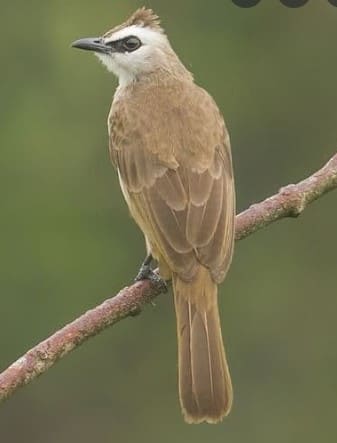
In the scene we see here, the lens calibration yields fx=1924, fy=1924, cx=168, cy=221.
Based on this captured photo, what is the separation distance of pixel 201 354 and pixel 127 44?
195cm

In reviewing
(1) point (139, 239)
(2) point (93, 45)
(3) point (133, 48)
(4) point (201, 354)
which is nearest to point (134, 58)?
(3) point (133, 48)

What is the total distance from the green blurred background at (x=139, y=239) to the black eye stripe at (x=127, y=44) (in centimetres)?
573

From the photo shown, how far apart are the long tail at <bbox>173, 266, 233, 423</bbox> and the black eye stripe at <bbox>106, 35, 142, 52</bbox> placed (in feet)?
5.15

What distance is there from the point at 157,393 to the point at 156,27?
6.82 m

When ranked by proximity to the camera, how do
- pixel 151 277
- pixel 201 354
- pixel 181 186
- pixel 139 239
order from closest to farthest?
pixel 201 354 < pixel 151 277 < pixel 181 186 < pixel 139 239

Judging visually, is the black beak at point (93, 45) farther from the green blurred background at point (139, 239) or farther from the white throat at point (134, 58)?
the green blurred background at point (139, 239)

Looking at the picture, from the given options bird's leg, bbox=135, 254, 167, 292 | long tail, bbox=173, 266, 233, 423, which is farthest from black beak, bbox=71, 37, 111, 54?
long tail, bbox=173, 266, 233, 423

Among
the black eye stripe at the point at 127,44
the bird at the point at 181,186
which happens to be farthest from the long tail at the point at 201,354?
the black eye stripe at the point at 127,44

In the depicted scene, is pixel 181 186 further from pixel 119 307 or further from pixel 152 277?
pixel 119 307

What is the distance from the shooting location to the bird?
23.5 ft

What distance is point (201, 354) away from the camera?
719 centimetres

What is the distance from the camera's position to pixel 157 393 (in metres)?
15.2

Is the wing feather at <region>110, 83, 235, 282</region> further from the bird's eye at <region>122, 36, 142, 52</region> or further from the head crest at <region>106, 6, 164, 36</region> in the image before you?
the head crest at <region>106, 6, 164, 36</region>

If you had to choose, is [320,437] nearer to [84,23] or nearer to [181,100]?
[84,23]
